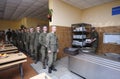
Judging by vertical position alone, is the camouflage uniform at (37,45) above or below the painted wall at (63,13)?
below

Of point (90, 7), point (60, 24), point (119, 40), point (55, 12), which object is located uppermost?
point (90, 7)

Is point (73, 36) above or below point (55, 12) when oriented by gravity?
below

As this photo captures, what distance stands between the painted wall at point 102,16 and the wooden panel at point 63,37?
1468 mm

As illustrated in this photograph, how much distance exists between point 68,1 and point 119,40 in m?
3.04

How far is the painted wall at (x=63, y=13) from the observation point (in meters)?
3.87

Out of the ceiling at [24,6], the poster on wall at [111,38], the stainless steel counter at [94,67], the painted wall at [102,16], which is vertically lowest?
the stainless steel counter at [94,67]

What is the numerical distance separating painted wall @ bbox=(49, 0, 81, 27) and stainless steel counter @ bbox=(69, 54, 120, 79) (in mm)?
2083

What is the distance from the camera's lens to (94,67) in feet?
6.87

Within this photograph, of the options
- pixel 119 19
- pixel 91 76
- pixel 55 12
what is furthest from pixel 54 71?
pixel 119 19

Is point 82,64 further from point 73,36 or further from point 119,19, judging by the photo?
point 119,19

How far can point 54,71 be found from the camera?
9.68 ft

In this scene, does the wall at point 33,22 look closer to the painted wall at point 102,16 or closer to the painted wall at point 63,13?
the painted wall at point 63,13

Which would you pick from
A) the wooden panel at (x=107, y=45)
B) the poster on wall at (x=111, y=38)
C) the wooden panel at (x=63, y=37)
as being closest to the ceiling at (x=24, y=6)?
the wooden panel at (x=63, y=37)

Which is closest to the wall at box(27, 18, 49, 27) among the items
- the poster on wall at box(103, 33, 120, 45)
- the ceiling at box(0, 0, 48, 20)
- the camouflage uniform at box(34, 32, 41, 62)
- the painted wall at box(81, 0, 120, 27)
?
the ceiling at box(0, 0, 48, 20)
